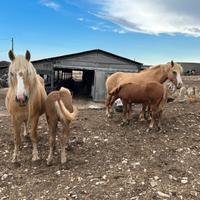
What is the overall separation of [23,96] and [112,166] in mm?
2095

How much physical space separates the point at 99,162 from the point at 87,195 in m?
1.28

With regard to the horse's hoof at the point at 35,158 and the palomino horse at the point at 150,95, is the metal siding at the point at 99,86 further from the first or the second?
the horse's hoof at the point at 35,158

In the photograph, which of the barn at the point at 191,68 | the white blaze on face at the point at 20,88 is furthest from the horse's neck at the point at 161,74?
the barn at the point at 191,68

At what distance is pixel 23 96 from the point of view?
562 centimetres

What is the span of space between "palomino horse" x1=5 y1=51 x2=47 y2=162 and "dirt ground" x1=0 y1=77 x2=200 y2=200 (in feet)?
2.44

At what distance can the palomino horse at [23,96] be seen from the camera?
580cm

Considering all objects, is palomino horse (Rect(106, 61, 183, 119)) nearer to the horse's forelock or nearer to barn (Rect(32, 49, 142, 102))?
the horse's forelock

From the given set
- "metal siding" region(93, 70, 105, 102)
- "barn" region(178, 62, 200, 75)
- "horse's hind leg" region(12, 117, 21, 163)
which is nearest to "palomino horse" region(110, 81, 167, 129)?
"horse's hind leg" region(12, 117, 21, 163)

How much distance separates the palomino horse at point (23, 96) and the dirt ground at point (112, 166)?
29.2 inches

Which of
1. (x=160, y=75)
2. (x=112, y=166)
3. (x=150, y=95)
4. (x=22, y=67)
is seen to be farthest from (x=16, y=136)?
(x=160, y=75)

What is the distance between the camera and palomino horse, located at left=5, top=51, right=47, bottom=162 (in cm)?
580

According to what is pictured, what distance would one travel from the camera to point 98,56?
22.9 m

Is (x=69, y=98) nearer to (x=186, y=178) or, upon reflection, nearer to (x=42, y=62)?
(x=186, y=178)

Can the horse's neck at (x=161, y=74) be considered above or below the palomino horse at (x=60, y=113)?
above
